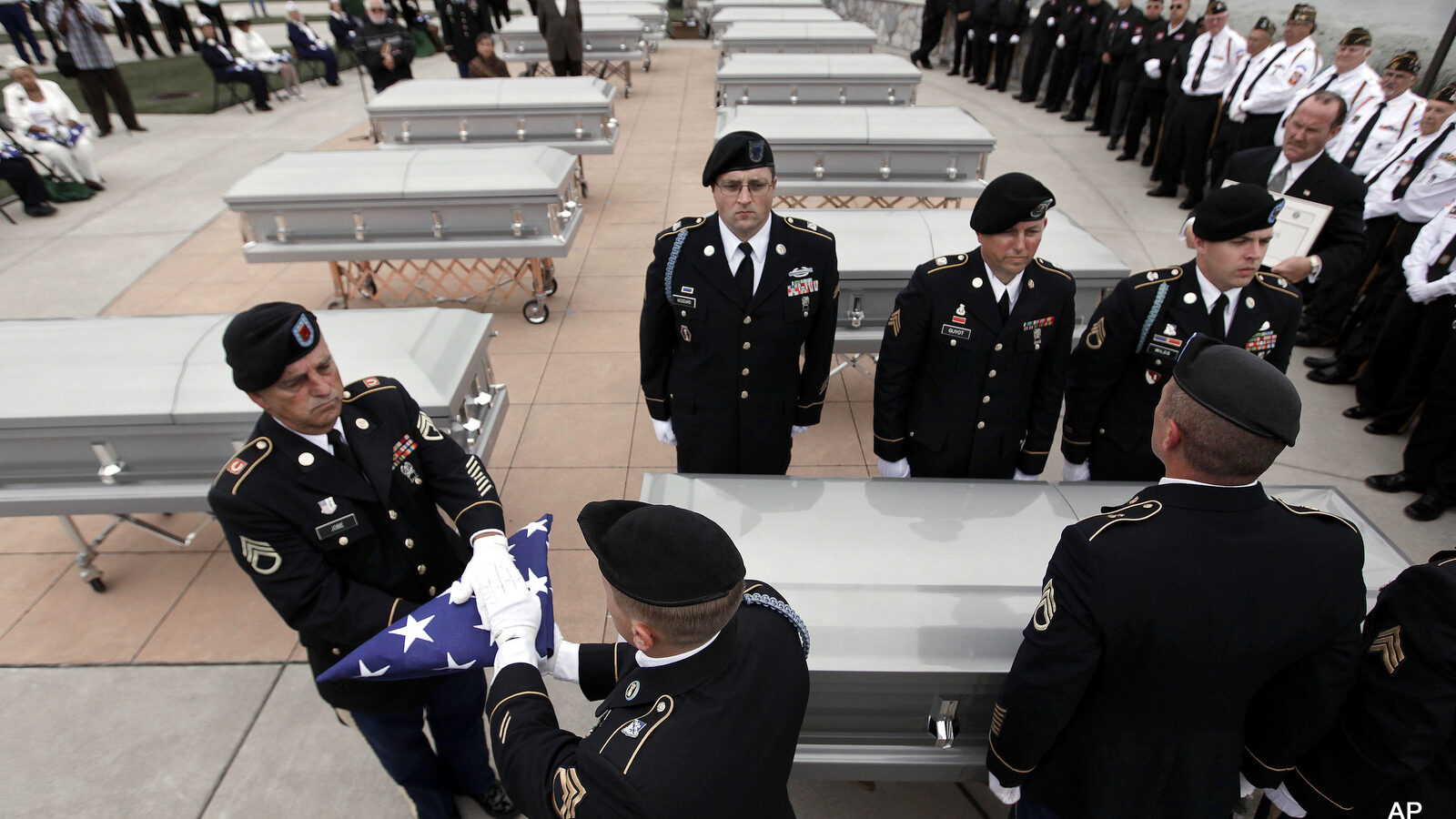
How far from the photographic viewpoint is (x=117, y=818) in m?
2.69

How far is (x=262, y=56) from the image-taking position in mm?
13695

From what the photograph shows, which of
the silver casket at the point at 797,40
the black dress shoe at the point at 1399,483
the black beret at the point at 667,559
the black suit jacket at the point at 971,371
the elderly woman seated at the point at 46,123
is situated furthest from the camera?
the silver casket at the point at 797,40

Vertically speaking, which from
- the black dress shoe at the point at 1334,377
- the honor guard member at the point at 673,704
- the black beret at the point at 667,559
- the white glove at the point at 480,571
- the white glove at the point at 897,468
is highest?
the black beret at the point at 667,559

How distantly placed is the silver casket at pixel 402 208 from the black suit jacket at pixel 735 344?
2890 mm

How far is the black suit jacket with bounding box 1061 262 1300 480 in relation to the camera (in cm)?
267

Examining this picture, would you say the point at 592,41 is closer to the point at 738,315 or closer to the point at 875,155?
the point at 875,155

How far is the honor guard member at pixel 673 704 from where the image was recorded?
51.3 inches

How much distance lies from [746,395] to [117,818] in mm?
2754

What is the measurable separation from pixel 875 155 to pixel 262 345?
578 cm

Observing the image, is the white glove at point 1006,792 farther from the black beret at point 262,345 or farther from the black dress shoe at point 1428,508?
the black dress shoe at point 1428,508

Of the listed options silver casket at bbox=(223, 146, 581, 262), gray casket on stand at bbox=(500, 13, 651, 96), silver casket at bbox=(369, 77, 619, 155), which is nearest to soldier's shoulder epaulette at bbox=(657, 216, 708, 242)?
silver casket at bbox=(223, 146, 581, 262)

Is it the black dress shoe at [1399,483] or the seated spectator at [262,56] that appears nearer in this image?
the black dress shoe at [1399,483]

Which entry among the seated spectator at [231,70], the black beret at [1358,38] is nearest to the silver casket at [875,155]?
the black beret at [1358,38]

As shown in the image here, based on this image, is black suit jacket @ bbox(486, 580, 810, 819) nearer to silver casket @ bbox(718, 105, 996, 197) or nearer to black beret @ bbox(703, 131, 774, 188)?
black beret @ bbox(703, 131, 774, 188)
